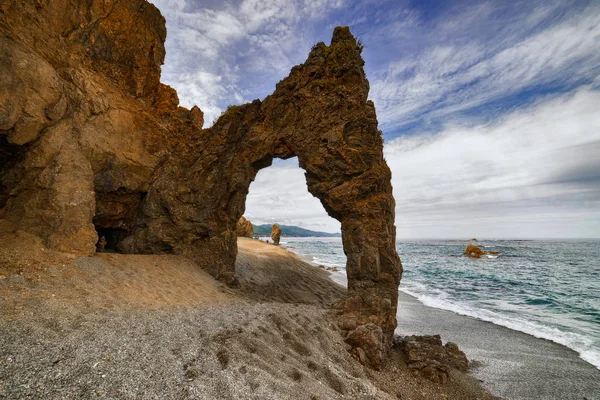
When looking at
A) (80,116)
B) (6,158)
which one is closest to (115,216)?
(6,158)

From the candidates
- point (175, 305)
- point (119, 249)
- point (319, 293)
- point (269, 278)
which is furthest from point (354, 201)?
point (119, 249)

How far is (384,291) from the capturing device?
9461 mm

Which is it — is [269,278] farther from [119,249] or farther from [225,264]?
[119,249]

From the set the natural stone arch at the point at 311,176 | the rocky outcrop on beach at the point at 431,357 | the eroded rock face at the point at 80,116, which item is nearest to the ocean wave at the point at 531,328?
the rocky outcrop on beach at the point at 431,357

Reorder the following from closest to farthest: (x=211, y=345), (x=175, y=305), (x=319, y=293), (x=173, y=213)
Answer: (x=211, y=345) → (x=175, y=305) → (x=173, y=213) → (x=319, y=293)

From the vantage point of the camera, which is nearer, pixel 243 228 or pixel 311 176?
pixel 311 176

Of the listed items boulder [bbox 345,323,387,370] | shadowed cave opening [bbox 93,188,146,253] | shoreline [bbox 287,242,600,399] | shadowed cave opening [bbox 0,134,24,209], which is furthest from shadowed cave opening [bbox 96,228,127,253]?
shoreline [bbox 287,242,600,399]

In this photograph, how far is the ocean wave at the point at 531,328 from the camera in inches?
381

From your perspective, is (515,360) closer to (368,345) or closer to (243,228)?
(368,345)

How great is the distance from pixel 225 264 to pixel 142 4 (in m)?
12.5

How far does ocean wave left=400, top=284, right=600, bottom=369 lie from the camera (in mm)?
9669

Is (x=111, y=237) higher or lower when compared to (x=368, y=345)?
higher

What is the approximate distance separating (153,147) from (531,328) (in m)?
19.6

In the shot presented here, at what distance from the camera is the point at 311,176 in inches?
448
